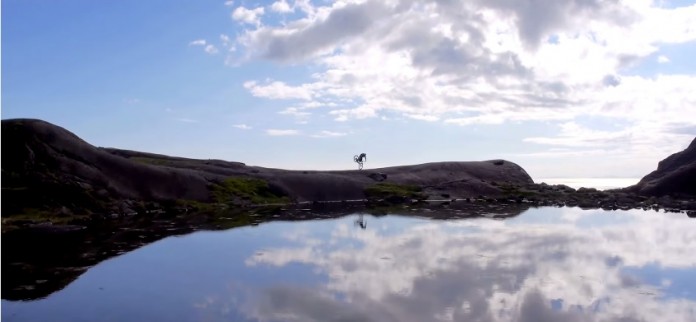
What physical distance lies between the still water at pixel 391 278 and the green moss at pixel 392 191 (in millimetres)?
50247

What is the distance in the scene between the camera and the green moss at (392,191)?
112000mm

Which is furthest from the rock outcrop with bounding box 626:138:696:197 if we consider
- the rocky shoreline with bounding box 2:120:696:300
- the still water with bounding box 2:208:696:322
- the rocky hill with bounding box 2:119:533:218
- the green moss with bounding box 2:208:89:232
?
the green moss with bounding box 2:208:89:232

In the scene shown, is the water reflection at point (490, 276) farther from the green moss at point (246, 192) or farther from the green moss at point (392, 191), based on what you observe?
the green moss at point (392, 191)

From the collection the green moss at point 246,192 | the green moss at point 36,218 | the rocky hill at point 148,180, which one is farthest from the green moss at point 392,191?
the green moss at point 36,218

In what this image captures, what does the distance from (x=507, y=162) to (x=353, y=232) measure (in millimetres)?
97761

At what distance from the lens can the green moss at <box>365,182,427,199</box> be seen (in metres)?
112

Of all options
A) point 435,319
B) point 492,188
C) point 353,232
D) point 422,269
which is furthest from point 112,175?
point 492,188

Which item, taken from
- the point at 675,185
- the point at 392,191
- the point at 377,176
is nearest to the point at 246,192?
the point at 392,191

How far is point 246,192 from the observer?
9869 centimetres

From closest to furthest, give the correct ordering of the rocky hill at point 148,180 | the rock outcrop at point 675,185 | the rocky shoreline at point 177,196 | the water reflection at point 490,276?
the water reflection at point 490,276, the rocky shoreline at point 177,196, the rocky hill at point 148,180, the rock outcrop at point 675,185

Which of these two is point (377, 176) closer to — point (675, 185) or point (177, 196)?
point (177, 196)

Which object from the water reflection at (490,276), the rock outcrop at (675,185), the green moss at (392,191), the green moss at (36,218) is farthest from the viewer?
the green moss at (392,191)

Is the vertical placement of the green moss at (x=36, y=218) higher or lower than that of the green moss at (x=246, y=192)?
lower

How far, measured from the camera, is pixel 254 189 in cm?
10100
